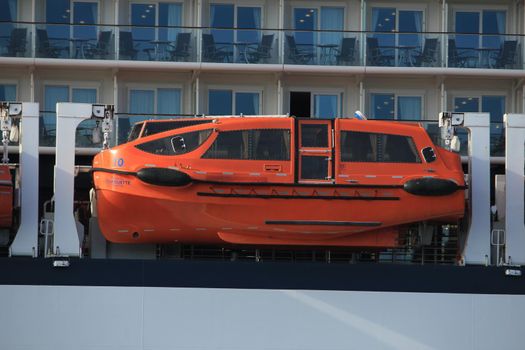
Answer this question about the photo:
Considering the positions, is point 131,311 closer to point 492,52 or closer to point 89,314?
point 89,314

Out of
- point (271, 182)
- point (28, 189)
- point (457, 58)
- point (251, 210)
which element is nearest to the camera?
point (271, 182)

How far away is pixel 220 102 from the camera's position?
26.3m

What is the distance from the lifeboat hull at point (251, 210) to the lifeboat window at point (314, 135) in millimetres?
634

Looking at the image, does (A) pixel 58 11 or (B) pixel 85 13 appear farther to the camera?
(B) pixel 85 13

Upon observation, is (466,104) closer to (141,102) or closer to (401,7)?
(401,7)

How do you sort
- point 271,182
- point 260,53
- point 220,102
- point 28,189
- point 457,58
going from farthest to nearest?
point 220,102 → point 457,58 → point 260,53 → point 28,189 → point 271,182

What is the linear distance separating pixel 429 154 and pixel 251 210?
2.74 m

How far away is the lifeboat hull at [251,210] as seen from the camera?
18.8 meters

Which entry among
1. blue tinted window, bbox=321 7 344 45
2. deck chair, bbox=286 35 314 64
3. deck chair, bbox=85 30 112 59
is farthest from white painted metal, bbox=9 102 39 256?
blue tinted window, bbox=321 7 344 45

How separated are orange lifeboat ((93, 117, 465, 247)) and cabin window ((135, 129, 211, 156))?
0.01 meters

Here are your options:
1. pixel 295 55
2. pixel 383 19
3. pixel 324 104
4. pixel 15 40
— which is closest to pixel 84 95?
pixel 15 40

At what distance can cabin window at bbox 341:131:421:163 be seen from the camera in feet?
62.1

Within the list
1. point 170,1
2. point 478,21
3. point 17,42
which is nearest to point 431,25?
point 478,21

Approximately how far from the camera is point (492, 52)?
25781mm
